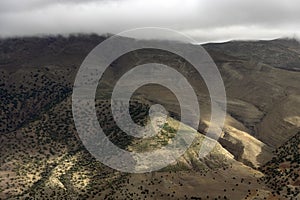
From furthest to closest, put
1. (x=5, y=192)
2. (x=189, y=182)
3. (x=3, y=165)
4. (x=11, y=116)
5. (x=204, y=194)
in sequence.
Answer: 1. (x=11, y=116)
2. (x=3, y=165)
3. (x=5, y=192)
4. (x=189, y=182)
5. (x=204, y=194)

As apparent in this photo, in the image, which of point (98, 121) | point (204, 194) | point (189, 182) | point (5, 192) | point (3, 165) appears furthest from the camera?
point (98, 121)

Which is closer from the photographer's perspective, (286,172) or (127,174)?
(286,172)

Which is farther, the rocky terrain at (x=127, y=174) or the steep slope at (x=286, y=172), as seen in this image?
the rocky terrain at (x=127, y=174)

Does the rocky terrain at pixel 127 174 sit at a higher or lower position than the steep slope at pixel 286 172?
lower

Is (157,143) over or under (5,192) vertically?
over

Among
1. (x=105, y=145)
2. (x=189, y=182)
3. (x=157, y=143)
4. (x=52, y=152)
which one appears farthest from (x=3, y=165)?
(x=189, y=182)

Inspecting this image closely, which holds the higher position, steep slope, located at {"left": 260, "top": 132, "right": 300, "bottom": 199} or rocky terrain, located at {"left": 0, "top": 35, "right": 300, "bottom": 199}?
steep slope, located at {"left": 260, "top": 132, "right": 300, "bottom": 199}

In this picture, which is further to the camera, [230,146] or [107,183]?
[230,146]

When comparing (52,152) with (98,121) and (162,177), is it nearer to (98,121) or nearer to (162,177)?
(98,121)

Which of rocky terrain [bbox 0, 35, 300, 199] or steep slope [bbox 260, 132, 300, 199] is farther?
rocky terrain [bbox 0, 35, 300, 199]

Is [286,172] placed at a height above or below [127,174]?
above
